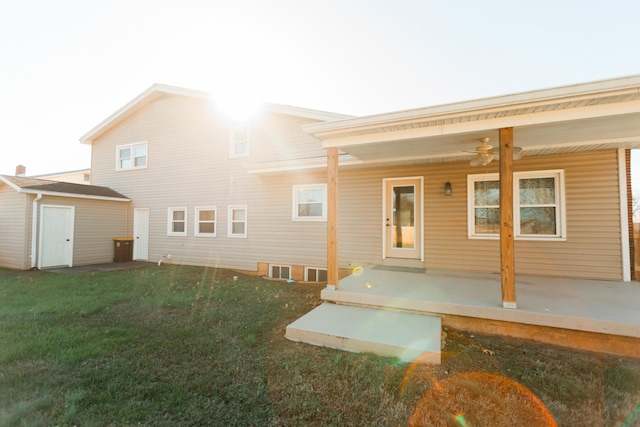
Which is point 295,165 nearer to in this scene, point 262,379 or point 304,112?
point 304,112

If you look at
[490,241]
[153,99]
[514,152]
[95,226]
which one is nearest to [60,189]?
[95,226]

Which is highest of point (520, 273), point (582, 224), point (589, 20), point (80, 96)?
point (589, 20)

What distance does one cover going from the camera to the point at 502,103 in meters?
3.60

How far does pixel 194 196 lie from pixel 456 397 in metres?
9.88

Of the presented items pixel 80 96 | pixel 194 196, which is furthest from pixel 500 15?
pixel 80 96

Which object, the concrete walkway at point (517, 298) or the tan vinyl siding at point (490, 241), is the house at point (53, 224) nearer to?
the tan vinyl siding at point (490, 241)

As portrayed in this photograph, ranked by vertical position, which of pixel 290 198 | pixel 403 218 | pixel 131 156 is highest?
pixel 131 156

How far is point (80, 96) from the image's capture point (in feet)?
29.8

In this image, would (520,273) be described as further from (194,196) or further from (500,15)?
(194,196)

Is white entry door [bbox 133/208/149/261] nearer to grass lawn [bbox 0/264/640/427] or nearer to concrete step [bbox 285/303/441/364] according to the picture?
grass lawn [bbox 0/264/640/427]

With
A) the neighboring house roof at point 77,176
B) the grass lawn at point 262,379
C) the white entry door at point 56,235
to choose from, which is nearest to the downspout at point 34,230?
the white entry door at point 56,235

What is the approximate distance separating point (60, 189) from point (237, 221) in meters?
6.41

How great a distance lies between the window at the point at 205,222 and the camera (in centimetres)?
982

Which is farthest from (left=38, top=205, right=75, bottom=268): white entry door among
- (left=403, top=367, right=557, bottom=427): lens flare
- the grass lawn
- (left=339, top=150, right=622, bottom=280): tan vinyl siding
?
(left=403, top=367, right=557, bottom=427): lens flare
